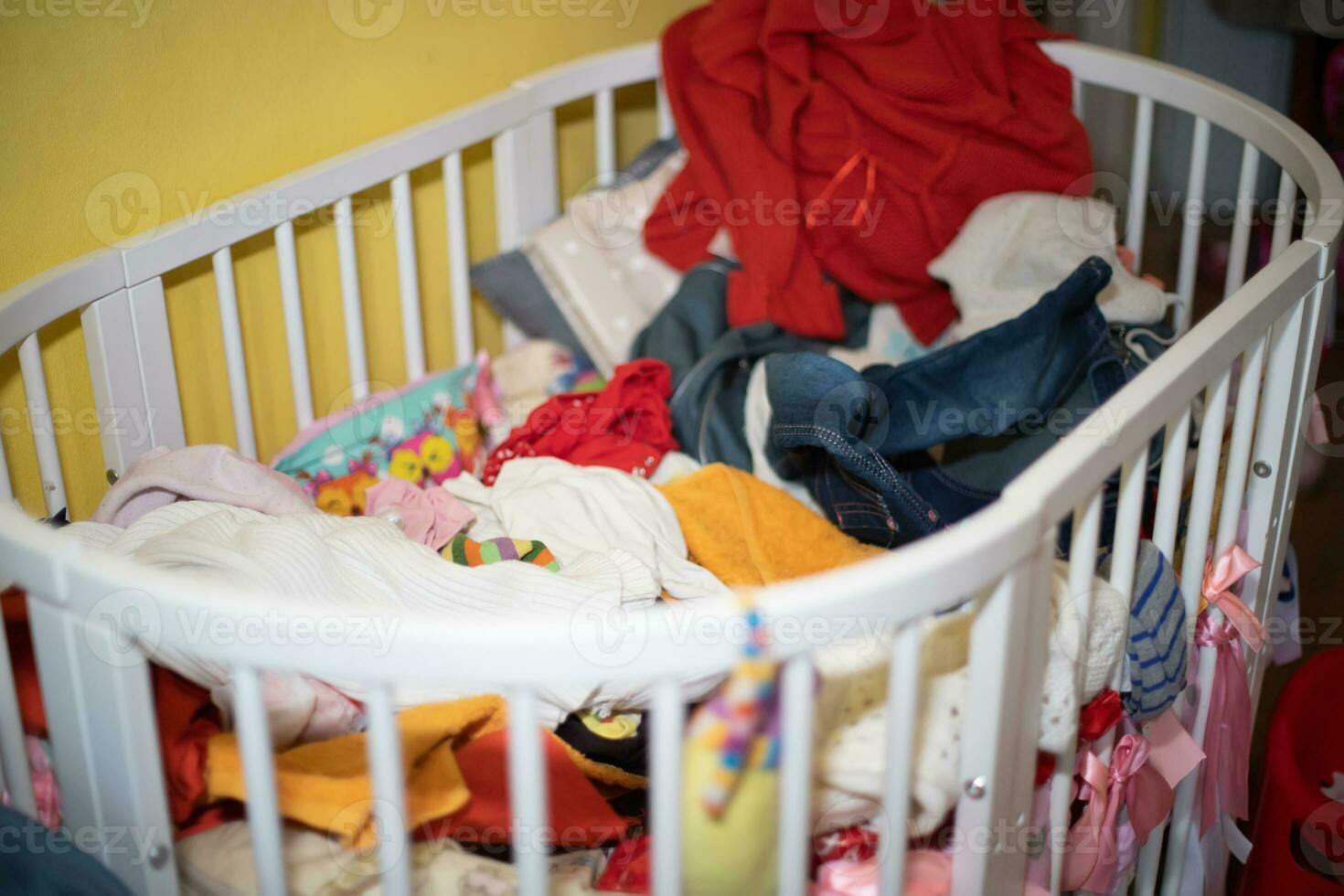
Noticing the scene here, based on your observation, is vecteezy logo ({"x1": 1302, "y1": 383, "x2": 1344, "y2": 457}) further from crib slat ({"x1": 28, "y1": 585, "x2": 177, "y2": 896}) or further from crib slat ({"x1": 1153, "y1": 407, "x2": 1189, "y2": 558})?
crib slat ({"x1": 28, "y1": 585, "x2": 177, "y2": 896})

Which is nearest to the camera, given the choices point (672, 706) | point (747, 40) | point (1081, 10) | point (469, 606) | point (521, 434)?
point (672, 706)

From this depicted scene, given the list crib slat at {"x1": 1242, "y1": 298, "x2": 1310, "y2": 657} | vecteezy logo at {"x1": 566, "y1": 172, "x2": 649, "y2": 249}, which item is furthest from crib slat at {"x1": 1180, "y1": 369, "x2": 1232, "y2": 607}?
vecteezy logo at {"x1": 566, "y1": 172, "x2": 649, "y2": 249}

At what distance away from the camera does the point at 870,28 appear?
1.66 meters

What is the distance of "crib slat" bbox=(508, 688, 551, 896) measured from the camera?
0.77 m

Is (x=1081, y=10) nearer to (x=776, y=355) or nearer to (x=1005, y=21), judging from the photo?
(x=1005, y=21)

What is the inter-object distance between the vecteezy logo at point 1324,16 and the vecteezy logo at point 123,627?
1956 mm

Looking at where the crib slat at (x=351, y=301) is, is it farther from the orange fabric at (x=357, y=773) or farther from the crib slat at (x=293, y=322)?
the orange fabric at (x=357, y=773)

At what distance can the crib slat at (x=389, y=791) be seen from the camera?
785 millimetres

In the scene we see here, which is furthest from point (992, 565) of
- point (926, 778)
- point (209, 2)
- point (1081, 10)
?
point (1081, 10)

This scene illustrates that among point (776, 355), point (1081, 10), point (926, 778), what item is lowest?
point (926, 778)

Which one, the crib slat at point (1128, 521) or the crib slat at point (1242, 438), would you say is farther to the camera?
the crib slat at point (1242, 438)

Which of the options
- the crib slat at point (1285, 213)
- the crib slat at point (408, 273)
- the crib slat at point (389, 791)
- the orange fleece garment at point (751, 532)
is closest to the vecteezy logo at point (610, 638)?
the crib slat at point (389, 791)

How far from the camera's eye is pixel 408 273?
156cm

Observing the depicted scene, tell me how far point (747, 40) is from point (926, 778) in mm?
966
